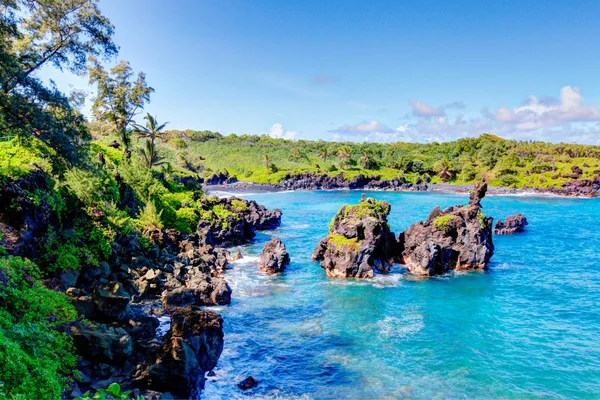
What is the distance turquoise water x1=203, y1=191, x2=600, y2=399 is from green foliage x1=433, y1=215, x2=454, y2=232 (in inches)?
256

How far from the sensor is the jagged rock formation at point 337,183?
168m

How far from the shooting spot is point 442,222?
165ft

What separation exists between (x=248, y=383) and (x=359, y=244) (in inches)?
1005

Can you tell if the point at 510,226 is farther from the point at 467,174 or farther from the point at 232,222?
the point at 467,174

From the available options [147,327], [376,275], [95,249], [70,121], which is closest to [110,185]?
[95,249]

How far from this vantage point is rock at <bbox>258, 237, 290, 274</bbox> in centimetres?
4603

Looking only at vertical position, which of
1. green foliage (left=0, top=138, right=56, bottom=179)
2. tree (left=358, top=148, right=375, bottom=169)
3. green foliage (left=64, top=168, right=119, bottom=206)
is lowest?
green foliage (left=64, top=168, right=119, bottom=206)

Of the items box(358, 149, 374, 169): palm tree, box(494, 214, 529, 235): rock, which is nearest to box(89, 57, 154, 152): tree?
box(494, 214, 529, 235): rock

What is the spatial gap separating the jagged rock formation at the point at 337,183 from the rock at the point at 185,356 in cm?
14655

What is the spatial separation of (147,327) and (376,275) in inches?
1128

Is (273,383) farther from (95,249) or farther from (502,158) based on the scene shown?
(502,158)

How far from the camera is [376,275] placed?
4600 cm

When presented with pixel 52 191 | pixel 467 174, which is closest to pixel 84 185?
pixel 52 191

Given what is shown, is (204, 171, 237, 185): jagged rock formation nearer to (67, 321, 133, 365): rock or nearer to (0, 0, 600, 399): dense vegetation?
(0, 0, 600, 399): dense vegetation
